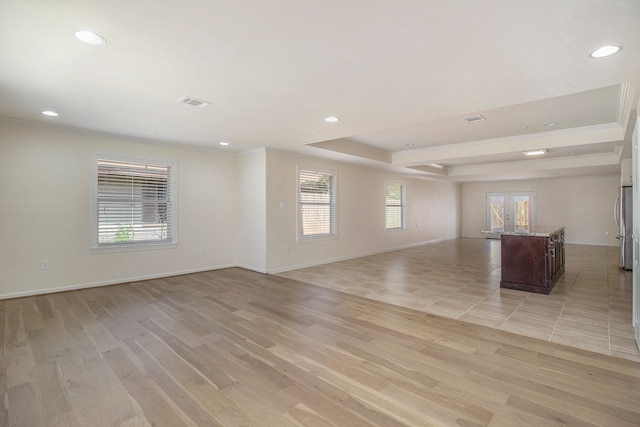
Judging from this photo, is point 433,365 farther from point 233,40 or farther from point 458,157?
point 458,157

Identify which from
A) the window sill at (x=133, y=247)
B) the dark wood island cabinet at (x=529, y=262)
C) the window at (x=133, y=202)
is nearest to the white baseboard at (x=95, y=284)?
the window sill at (x=133, y=247)

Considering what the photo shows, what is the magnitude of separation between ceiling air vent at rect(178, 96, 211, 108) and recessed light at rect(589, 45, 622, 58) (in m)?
3.55

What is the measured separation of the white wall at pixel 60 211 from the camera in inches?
168

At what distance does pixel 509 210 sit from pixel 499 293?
8.88 meters

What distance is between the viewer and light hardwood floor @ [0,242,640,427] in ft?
6.26

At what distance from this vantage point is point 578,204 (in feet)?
34.9

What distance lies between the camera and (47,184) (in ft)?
14.9

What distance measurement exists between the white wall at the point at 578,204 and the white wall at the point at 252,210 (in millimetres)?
10336

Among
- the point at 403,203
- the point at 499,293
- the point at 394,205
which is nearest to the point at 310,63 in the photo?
the point at 499,293

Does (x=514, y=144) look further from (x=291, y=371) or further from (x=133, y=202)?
(x=133, y=202)

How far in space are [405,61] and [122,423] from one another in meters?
3.17

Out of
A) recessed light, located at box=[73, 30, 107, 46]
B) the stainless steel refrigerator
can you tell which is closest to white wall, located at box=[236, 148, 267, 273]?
recessed light, located at box=[73, 30, 107, 46]

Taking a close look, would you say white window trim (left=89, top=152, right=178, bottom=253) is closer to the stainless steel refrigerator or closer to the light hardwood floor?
the light hardwood floor

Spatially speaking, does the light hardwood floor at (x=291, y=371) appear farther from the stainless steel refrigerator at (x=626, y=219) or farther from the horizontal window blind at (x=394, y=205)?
the horizontal window blind at (x=394, y=205)
